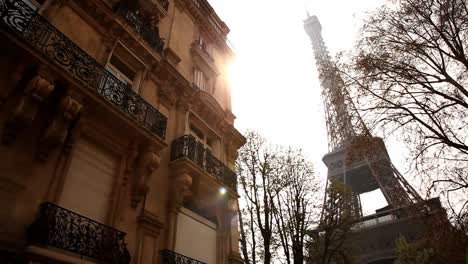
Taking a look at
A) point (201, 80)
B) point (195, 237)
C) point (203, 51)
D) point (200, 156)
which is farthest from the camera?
point (203, 51)

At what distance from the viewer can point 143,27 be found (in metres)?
12.1

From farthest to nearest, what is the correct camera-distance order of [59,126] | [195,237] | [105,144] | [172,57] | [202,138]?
1. [202,138]
2. [172,57]
3. [195,237]
4. [105,144]
5. [59,126]

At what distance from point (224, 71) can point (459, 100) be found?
12243mm

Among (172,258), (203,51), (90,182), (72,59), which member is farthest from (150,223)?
(203,51)

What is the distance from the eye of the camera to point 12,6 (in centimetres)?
686

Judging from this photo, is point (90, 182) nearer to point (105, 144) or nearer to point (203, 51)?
point (105, 144)

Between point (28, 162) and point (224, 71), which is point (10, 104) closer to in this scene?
point (28, 162)

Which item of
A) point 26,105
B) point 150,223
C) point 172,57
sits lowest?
point 150,223

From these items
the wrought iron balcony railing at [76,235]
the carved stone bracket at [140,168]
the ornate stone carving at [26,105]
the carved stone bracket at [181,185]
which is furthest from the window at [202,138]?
the ornate stone carving at [26,105]

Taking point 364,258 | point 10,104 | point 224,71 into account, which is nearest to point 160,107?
point 10,104

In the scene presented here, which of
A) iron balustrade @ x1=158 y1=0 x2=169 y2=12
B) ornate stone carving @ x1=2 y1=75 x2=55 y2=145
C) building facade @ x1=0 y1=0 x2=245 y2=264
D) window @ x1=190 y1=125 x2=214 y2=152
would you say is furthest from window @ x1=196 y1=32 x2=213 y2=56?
ornate stone carving @ x1=2 y1=75 x2=55 y2=145

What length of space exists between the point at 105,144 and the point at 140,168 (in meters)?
1.19

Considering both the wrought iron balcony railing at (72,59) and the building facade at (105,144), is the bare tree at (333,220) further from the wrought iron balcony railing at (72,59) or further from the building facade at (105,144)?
the wrought iron balcony railing at (72,59)

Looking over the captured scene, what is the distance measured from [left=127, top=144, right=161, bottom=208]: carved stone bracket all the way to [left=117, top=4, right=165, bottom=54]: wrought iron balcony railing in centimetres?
461
